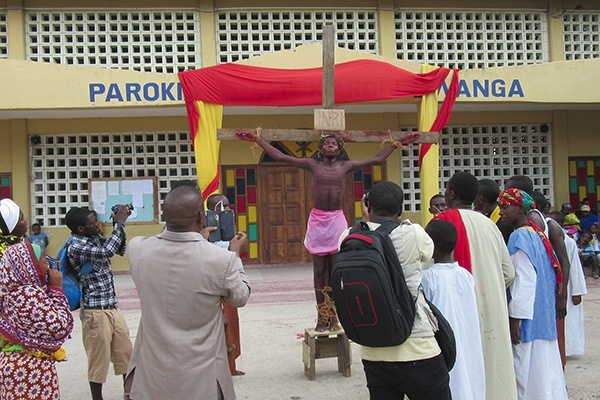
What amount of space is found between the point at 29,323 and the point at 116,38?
345 inches

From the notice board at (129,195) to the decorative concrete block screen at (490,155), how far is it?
4.87 metres

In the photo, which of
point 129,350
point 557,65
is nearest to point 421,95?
point 557,65

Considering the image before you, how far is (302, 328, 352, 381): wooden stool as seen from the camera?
4805 millimetres

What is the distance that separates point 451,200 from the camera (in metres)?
3.57

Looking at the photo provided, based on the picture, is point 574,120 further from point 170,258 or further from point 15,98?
point 170,258

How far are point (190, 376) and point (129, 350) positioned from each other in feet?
7.04

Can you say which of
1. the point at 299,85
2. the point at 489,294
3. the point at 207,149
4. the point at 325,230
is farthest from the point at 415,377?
the point at 299,85

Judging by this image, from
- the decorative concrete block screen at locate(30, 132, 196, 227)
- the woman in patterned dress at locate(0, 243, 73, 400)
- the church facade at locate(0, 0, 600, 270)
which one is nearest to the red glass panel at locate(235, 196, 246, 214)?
the church facade at locate(0, 0, 600, 270)

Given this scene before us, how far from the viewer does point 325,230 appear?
4.73 metres

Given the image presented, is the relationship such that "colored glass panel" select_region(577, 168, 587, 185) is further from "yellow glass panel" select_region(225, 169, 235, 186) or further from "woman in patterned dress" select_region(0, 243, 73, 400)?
"woman in patterned dress" select_region(0, 243, 73, 400)

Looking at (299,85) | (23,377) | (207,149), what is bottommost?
(23,377)

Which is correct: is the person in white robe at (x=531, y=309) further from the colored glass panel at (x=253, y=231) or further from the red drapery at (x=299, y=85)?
the colored glass panel at (x=253, y=231)

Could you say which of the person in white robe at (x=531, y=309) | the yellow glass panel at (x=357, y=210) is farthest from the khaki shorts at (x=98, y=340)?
the yellow glass panel at (x=357, y=210)

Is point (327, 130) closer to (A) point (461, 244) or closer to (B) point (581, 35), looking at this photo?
(A) point (461, 244)
